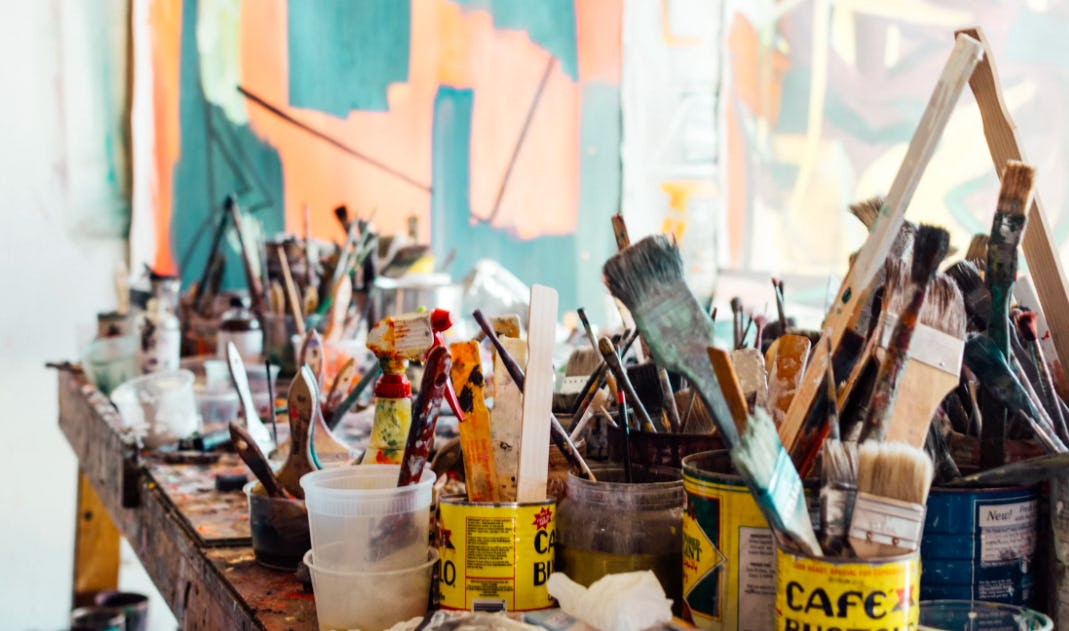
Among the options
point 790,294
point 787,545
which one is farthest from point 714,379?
point 790,294

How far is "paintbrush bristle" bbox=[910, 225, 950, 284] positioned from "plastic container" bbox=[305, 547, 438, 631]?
18.4 inches

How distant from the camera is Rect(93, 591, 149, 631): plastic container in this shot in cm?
291

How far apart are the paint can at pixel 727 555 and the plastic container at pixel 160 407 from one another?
125cm

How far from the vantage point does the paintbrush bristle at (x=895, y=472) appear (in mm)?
633

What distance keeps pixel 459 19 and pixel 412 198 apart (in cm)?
73

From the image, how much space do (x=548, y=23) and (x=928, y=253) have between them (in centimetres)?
349

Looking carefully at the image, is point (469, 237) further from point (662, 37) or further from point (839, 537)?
point (839, 537)

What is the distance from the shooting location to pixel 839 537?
67 centimetres

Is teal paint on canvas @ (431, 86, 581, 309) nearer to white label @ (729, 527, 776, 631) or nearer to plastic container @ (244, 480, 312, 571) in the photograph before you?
plastic container @ (244, 480, 312, 571)

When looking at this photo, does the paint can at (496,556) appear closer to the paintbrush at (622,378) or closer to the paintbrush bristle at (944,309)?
the paintbrush at (622,378)

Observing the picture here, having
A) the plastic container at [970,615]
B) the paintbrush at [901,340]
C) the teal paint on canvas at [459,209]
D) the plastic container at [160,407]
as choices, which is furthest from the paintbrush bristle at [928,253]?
the teal paint on canvas at [459,209]

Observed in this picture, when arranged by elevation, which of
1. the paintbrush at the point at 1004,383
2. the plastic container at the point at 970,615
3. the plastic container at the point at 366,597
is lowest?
the plastic container at the point at 366,597

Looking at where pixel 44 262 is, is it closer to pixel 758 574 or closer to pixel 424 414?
pixel 424 414

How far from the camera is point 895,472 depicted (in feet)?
2.09
